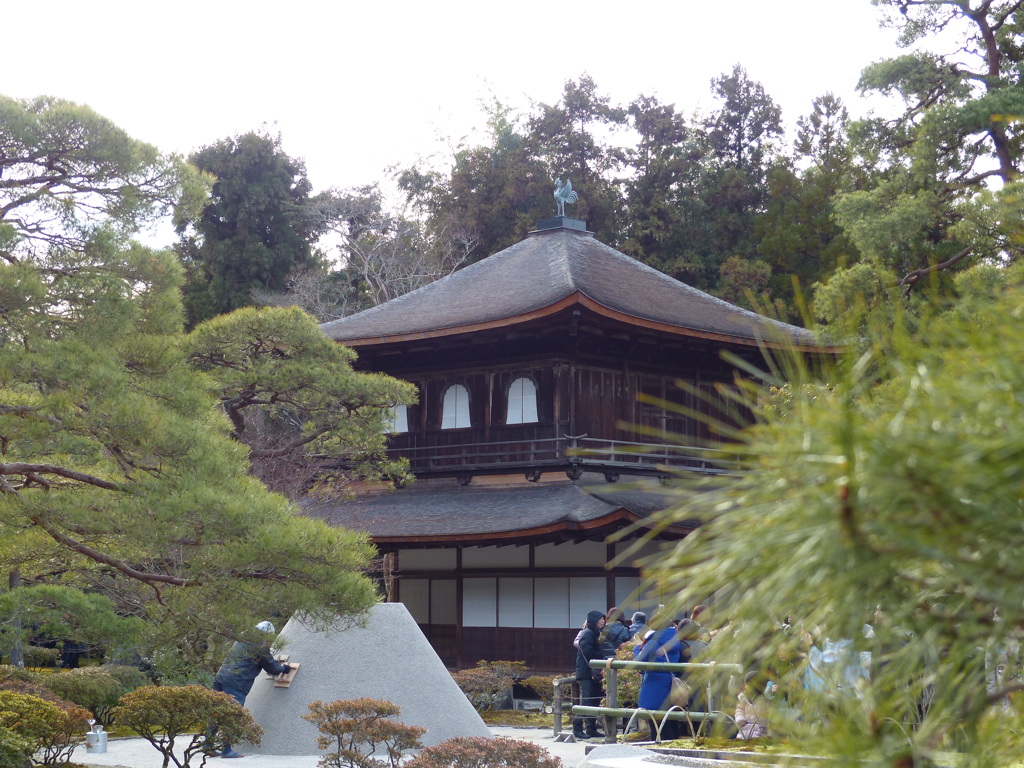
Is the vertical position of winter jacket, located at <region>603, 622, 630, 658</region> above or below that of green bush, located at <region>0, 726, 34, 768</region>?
above

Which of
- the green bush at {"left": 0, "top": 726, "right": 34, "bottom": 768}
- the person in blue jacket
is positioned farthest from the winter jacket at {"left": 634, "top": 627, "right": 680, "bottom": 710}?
the green bush at {"left": 0, "top": 726, "right": 34, "bottom": 768}

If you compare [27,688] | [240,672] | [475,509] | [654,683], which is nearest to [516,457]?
[475,509]

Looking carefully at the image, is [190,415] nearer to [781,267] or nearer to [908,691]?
[908,691]

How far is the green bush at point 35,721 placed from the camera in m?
9.82

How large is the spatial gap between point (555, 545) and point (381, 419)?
4581 millimetres

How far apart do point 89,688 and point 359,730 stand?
20.1ft

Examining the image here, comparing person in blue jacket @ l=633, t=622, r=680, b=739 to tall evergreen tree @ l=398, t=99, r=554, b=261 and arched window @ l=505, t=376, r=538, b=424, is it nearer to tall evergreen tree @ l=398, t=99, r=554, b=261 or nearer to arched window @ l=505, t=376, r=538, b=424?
arched window @ l=505, t=376, r=538, b=424

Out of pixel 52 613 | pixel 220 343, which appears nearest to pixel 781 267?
pixel 220 343

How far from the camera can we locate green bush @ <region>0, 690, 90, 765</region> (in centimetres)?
982

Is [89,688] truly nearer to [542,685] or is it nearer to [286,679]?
[286,679]

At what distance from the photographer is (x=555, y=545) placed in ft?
70.0

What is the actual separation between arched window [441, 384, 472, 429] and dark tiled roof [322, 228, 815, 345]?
4.58ft

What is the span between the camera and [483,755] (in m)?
9.21

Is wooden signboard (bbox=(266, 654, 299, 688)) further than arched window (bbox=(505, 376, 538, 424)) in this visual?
No
